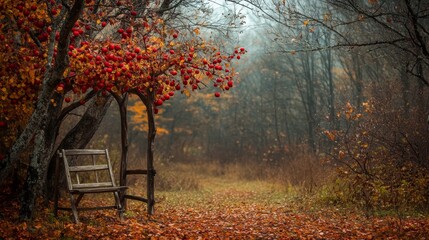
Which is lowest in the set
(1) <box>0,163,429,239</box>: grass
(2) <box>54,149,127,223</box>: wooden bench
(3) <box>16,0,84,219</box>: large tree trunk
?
(1) <box>0,163,429,239</box>: grass

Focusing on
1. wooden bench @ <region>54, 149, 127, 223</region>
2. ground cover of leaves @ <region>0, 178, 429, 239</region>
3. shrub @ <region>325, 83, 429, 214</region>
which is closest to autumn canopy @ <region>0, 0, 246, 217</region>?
wooden bench @ <region>54, 149, 127, 223</region>

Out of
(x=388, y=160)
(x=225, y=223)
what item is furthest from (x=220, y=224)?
(x=388, y=160)

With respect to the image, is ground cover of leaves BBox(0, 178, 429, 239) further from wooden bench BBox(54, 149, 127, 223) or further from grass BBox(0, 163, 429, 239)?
wooden bench BBox(54, 149, 127, 223)

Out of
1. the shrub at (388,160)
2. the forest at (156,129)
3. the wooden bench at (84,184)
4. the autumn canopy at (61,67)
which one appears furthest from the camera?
the shrub at (388,160)

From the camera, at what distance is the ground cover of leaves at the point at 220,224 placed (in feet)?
19.3

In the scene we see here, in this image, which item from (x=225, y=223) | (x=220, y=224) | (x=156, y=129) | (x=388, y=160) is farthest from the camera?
(x=388, y=160)

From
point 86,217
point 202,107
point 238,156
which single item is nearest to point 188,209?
point 86,217

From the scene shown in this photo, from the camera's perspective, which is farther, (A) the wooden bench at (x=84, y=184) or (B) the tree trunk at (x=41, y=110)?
(A) the wooden bench at (x=84, y=184)

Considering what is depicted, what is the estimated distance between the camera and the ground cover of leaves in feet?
19.3

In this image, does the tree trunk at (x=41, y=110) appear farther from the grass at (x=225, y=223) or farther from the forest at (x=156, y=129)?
the grass at (x=225, y=223)

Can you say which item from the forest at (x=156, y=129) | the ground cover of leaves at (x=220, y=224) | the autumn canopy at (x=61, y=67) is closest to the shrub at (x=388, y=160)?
the forest at (x=156, y=129)

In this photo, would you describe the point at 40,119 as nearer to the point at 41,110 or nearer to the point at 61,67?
the point at 41,110

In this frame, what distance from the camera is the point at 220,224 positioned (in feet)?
24.5

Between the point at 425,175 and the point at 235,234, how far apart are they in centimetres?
464
